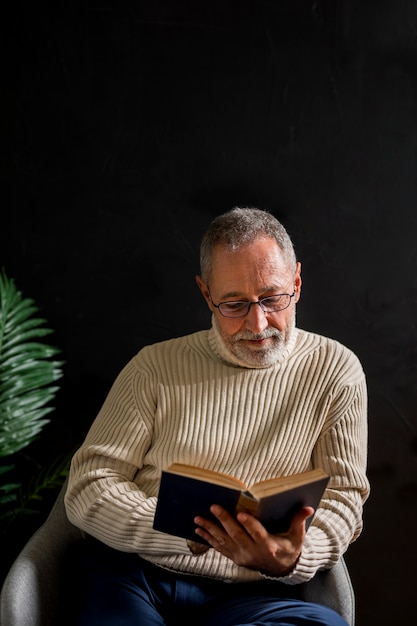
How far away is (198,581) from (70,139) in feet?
5.02

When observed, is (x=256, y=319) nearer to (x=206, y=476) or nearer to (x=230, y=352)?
(x=230, y=352)

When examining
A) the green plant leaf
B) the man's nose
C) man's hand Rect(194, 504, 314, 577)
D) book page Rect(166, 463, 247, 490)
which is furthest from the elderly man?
the green plant leaf

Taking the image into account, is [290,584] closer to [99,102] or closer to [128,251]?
[128,251]

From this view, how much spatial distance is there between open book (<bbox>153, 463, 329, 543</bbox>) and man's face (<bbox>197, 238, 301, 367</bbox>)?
0.49 m

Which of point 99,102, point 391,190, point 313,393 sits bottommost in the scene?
point 313,393

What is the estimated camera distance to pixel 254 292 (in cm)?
A: 198

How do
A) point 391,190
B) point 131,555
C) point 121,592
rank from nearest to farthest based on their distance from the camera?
point 121,592 < point 131,555 < point 391,190

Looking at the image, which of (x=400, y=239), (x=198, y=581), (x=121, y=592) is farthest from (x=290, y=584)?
(x=400, y=239)

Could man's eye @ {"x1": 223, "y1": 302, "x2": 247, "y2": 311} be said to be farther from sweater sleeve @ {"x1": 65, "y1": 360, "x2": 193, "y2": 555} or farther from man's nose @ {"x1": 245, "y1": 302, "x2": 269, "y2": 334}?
→ sweater sleeve @ {"x1": 65, "y1": 360, "x2": 193, "y2": 555}

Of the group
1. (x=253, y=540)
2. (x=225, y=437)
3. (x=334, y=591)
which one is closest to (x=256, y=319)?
(x=225, y=437)

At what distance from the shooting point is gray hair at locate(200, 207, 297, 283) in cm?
202

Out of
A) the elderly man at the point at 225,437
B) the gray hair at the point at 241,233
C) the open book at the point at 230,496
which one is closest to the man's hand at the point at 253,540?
the open book at the point at 230,496

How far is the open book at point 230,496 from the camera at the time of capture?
5.01 feet

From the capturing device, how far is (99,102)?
8.47 ft
